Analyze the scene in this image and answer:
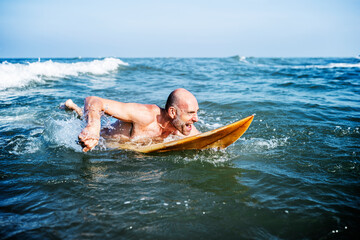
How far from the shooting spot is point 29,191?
2.50 metres

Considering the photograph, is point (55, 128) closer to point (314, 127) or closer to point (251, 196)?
point (251, 196)

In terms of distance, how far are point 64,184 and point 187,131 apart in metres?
1.88

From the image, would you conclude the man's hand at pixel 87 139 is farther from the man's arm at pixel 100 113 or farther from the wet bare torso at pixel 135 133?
the wet bare torso at pixel 135 133

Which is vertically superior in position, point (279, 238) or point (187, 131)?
point (187, 131)

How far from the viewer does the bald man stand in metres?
3.21

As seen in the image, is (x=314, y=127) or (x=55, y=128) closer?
(x=55, y=128)

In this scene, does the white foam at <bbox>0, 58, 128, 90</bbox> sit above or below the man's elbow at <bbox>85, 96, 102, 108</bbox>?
above

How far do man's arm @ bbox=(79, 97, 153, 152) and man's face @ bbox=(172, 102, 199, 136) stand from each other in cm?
41

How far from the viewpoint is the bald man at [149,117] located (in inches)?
126

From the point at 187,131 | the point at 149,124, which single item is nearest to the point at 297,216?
the point at 187,131

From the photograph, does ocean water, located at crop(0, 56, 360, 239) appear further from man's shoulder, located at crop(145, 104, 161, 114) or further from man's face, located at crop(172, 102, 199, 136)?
man's shoulder, located at crop(145, 104, 161, 114)

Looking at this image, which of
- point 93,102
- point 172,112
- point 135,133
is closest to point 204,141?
point 172,112

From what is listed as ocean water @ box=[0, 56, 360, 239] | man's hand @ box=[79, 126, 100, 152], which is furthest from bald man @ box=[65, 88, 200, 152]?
man's hand @ box=[79, 126, 100, 152]

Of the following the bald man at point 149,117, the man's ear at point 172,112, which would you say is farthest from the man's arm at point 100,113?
the man's ear at point 172,112
